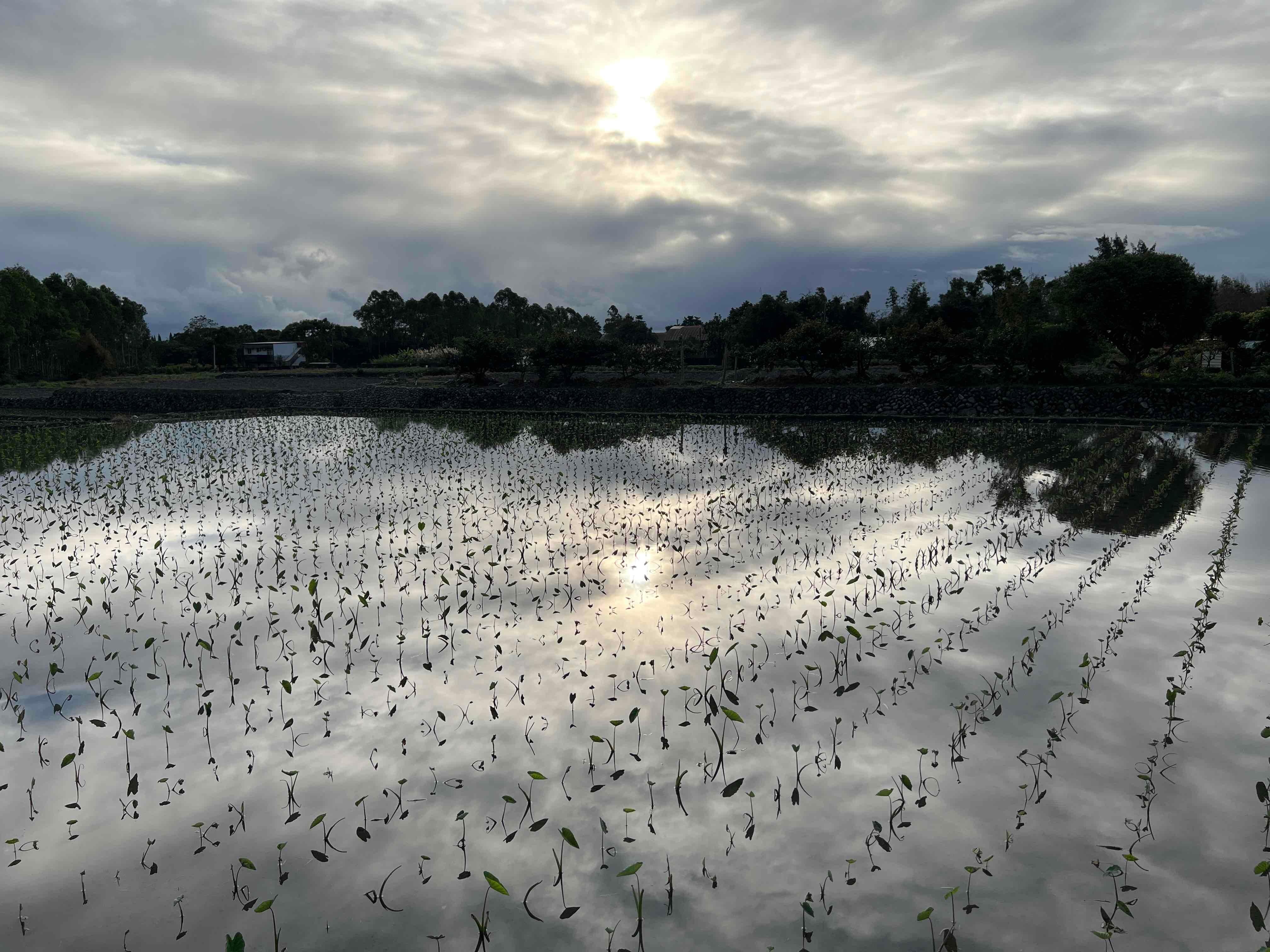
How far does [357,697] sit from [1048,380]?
116 ft

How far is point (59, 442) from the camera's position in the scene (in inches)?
904

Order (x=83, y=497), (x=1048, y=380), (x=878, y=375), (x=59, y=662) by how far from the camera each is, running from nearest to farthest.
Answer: (x=59, y=662), (x=83, y=497), (x=1048, y=380), (x=878, y=375)

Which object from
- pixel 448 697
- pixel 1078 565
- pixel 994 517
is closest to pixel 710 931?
pixel 448 697

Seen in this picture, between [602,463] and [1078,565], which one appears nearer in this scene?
[1078,565]

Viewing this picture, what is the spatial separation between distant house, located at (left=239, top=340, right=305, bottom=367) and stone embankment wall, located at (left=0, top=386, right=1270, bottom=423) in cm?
4587

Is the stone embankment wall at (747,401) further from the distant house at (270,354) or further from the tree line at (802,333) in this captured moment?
the distant house at (270,354)

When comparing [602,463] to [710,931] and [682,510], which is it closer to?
[682,510]

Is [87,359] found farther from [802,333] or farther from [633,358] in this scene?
[802,333]

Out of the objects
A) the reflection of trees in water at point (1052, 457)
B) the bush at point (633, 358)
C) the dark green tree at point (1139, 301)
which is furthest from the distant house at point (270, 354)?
the dark green tree at point (1139, 301)

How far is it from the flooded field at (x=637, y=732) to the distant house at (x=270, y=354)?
262ft

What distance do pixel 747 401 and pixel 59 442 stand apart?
78.6 ft

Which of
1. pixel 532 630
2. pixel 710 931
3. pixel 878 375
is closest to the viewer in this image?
pixel 710 931

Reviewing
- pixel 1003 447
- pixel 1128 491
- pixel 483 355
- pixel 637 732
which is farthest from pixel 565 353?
pixel 637 732

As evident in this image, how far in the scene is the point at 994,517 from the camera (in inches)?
477
